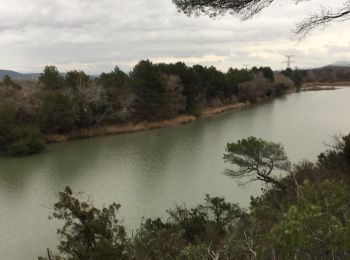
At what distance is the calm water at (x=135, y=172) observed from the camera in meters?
11.9

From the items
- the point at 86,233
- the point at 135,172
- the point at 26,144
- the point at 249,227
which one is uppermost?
the point at 249,227

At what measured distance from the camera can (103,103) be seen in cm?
3020

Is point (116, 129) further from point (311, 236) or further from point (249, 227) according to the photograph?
point (311, 236)

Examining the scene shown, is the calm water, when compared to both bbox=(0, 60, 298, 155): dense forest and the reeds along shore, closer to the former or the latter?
the reeds along shore

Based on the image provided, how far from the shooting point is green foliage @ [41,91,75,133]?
27.1 metres

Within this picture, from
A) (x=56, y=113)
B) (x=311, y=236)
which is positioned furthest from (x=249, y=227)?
(x=56, y=113)

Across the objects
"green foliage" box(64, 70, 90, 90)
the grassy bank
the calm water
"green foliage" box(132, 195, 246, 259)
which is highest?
"green foliage" box(64, 70, 90, 90)

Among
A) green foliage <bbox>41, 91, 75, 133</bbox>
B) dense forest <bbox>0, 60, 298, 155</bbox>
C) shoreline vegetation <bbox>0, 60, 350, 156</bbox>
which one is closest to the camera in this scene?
dense forest <bbox>0, 60, 298, 155</bbox>

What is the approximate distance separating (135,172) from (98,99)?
13873 millimetres

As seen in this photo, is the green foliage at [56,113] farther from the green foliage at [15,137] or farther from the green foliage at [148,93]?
the green foliage at [148,93]

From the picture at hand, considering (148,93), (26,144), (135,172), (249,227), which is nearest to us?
(249,227)

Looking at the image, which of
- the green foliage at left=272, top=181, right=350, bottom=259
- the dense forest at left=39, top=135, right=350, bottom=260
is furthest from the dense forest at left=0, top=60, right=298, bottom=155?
the green foliage at left=272, top=181, right=350, bottom=259

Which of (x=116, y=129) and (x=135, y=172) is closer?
(x=135, y=172)

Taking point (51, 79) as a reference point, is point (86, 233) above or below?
below
